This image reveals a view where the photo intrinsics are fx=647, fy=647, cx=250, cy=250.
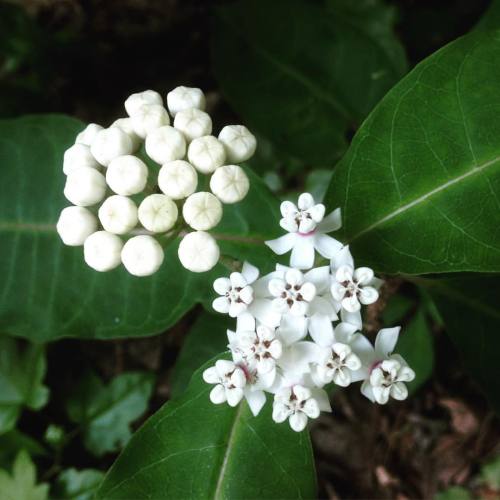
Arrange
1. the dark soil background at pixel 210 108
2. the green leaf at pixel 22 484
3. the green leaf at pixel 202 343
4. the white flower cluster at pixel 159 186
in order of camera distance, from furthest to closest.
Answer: the dark soil background at pixel 210 108, the green leaf at pixel 202 343, the green leaf at pixel 22 484, the white flower cluster at pixel 159 186

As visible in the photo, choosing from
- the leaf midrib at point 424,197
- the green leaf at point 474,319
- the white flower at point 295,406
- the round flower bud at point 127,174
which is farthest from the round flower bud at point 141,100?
the green leaf at point 474,319

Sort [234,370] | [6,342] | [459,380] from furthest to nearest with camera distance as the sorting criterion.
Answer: [459,380] < [6,342] < [234,370]

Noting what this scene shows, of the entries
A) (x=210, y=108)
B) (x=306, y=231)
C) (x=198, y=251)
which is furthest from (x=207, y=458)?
(x=210, y=108)

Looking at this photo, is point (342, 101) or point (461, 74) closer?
point (461, 74)

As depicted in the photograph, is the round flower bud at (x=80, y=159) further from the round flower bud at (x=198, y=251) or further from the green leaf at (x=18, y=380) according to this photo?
the green leaf at (x=18, y=380)

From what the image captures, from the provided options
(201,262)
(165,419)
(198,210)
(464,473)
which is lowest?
(464,473)

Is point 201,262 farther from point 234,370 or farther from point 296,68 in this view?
point 296,68

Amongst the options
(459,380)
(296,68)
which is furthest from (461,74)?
(459,380)

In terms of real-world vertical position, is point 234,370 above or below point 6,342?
above
